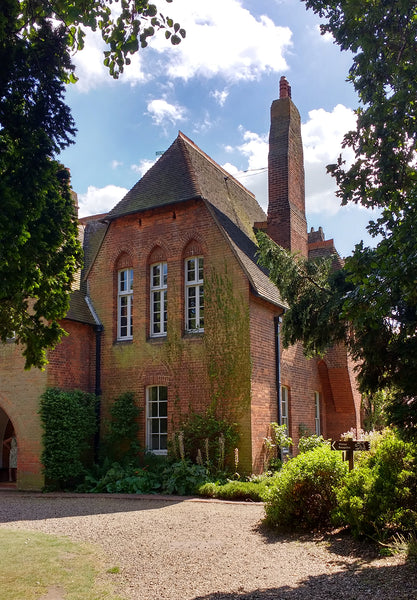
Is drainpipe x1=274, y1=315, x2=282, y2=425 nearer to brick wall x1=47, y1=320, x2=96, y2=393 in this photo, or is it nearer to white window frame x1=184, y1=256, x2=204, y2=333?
white window frame x1=184, y1=256, x2=204, y2=333

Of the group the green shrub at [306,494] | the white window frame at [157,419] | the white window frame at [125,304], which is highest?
the white window frame at [125,304]

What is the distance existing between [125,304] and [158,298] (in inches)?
50.9

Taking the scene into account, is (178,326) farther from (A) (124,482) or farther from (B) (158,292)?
(A) (124,482)

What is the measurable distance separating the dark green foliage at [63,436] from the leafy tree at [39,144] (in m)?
8.19

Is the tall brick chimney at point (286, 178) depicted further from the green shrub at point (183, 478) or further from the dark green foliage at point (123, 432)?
the green shrub at point (183, 478)

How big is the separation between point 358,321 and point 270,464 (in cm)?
1000

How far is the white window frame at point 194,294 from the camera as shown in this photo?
16.6m

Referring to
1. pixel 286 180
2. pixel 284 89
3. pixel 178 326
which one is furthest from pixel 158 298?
pixel 284 89

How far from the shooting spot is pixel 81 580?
22.4 feet

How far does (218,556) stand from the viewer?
792cm

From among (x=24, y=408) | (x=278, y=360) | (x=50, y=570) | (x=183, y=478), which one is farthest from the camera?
(x=278, y=360)

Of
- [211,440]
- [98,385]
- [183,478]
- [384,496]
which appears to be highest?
[98,385]

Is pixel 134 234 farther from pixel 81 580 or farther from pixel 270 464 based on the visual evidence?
pixel 81 580

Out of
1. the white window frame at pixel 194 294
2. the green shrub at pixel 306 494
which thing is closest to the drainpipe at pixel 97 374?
the white window frame at pixel 194 294
